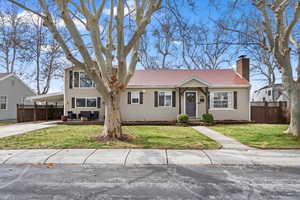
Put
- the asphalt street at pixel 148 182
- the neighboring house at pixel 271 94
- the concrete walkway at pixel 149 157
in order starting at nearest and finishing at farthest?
the asphalt street at pixel 148 182 → the concrete walkway at pixel 149 157 → the neighboring house at pixel 271 94

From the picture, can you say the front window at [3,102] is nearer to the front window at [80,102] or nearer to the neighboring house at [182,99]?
the neighboring house at [182,99]

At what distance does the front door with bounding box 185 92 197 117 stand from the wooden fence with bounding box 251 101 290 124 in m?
5.59

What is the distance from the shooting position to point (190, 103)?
15.5 m

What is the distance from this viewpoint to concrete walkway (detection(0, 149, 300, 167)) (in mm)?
5115

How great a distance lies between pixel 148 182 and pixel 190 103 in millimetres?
12201

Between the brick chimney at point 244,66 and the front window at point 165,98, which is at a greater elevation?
the brick chimney at point 244,66

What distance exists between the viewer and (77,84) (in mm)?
16297

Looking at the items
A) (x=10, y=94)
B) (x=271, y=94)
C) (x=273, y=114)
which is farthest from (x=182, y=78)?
(x=271, y=94)

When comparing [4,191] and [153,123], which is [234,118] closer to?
[153,123]

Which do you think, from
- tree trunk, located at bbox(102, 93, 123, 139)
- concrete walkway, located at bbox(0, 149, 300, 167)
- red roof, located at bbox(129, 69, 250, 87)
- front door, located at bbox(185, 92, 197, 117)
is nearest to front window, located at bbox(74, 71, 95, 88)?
red roof, located at bbox(129, 69, 250, 87)

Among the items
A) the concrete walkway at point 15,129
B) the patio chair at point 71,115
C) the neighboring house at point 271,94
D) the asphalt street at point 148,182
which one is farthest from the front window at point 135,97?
the neighboring house at point 271,94

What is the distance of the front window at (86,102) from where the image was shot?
1620 cm

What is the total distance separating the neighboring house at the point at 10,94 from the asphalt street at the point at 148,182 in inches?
752

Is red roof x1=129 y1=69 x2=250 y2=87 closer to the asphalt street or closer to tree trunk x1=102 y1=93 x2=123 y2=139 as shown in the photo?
tree trunk x1=102 y1=93 x2=123 y2=139
